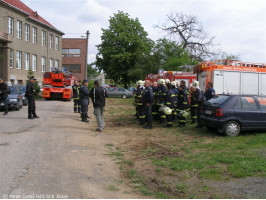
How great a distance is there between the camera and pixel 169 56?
95.8 ft

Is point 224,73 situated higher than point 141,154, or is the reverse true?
point 224,73

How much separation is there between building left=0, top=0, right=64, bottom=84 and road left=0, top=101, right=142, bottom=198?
75.8 ft

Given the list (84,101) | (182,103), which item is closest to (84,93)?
(84,101)

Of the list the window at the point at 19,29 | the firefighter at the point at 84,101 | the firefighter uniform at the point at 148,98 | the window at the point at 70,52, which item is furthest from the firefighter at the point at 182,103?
the window at the point at 70,52

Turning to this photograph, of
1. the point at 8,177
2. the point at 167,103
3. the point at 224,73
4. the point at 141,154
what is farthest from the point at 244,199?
the point at 224,73

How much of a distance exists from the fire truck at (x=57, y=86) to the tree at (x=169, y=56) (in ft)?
31.8

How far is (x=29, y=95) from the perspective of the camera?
40.7 feet

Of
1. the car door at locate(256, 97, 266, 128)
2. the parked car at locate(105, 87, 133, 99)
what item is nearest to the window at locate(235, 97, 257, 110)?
the car door at locate(256, 97, 266, 128)

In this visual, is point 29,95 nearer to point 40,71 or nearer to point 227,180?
point 227,180

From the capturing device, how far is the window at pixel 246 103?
9.54 metres

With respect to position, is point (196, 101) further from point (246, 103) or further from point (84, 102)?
point (84, 102)

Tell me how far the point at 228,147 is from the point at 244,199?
11.7 feet

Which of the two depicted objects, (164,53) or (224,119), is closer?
(224,119)

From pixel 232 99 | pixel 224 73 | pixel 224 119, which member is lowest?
pixel 224 119
